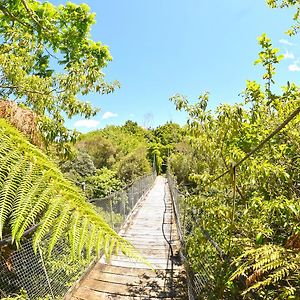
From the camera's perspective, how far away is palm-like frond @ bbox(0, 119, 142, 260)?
454 millimetres

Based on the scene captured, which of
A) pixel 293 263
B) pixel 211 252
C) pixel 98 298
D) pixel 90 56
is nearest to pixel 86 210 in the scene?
pixel 293 263

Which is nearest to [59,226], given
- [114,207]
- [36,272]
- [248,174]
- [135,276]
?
[248,174]

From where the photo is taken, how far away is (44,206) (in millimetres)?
491

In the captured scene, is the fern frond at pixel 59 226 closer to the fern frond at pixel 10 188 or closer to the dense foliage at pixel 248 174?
the fern frond at pixel 10 188

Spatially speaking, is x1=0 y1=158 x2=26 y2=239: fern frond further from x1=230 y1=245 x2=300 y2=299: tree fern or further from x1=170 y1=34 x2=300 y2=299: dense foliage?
x1=170 y1=34 x2=300 y2=299: dense foliage

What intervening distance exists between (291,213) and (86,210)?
2.05 metres

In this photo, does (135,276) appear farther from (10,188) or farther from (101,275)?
(10,188)

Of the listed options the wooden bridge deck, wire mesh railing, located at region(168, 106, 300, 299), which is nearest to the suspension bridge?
the wooden bridge deck

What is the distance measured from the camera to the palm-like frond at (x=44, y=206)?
454 mm

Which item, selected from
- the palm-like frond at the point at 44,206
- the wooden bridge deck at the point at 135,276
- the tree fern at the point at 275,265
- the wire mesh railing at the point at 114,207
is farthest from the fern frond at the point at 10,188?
the wire mesh railing at the point at 114,207

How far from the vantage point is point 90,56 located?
5582 mm

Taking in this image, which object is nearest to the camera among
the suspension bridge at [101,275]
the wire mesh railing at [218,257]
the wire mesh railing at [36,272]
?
the wire mesh railing at [218,257]

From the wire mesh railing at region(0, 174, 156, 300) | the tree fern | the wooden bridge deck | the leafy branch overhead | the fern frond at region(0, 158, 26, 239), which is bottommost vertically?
the wooden bridge deck

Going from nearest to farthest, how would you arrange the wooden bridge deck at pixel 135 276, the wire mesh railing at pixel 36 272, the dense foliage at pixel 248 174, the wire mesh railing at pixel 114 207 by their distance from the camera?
the dense foliage at pixel 248 174 < the wire mesh railing at pixel 36 272 < the wooden bridge deck at pixel 135 276 < the wire mesh railing at pixel 114 207
